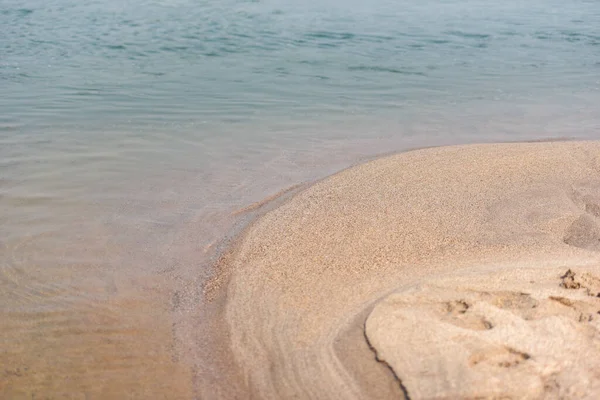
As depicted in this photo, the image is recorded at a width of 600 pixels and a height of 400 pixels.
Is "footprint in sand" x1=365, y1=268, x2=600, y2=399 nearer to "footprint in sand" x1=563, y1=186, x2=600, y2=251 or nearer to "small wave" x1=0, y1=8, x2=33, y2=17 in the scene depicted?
"footprint in sand" x1=563, y1=186, x2=600, y2=251

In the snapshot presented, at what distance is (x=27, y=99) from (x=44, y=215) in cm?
338

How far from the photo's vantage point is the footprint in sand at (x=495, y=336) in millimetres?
2186

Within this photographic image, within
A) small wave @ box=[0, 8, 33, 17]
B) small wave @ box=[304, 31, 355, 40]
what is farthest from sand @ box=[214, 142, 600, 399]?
small wave @ box=[0, 8, 33, 17]

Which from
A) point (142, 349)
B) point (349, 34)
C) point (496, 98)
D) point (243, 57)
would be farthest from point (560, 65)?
point (142, 349)

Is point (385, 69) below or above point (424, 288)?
above

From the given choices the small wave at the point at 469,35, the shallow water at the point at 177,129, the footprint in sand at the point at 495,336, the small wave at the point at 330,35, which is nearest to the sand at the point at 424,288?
the footprint in sand at the point at 495,336

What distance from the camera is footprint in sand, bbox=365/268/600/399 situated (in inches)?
86.0

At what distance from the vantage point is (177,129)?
581cm

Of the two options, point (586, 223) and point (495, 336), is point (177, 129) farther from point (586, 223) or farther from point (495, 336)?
point (495, 336)

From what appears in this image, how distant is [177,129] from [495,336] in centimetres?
412

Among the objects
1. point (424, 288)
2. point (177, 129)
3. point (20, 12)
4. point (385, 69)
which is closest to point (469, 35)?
point (385, 69)

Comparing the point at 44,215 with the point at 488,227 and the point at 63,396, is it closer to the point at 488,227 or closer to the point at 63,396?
the point at 63,396

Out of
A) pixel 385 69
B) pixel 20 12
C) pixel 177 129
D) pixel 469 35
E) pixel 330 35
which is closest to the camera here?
pixel 177 129

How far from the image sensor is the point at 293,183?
4.61 meters
